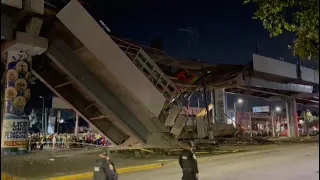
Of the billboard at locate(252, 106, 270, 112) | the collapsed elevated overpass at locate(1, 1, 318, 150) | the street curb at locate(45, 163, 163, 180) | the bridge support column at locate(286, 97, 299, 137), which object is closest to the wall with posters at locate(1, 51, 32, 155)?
the collapsed elevated overpass at locate(1, 1, 318, 150)

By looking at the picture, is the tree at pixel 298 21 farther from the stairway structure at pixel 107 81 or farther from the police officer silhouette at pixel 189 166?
the stairway structure at pixel 107 81

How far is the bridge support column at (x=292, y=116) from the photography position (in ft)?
148

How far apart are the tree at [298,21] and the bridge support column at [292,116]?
4160cm

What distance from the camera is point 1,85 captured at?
Answer: 10.3ft

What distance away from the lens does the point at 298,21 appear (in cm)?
602

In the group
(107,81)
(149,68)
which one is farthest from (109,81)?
(149,68)

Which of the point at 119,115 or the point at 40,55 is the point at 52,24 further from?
the point at 119,115

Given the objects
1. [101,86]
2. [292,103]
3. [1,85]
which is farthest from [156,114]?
[292,103]

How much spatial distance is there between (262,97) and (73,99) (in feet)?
111

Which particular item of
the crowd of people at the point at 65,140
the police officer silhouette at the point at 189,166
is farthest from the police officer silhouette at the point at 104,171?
the crowd of people at the point at 65,140

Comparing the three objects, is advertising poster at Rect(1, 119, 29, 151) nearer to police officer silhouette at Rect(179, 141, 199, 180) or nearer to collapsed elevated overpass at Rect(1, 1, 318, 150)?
collapsed elevated overpass at Rect(1, 1, 318, 150)

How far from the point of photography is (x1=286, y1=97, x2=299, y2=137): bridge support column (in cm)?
4516

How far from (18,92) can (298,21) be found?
10.5m

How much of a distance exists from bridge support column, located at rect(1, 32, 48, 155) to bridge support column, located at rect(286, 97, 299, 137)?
130 ft
